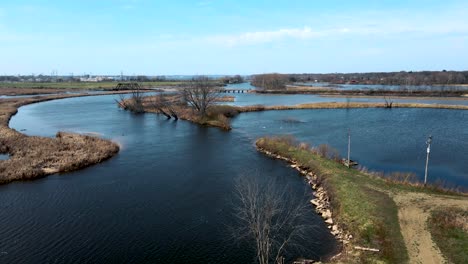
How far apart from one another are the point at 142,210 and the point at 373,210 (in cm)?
1386

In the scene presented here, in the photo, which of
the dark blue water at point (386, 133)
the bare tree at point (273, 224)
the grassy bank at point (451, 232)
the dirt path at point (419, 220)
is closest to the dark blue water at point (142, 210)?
the bare tree at point (273, 224)

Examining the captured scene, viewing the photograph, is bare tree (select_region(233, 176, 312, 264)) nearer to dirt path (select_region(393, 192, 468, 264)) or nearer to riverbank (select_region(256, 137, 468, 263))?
riverbank (select_region(256, 137, 468, 263))

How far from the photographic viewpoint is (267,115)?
2670 inches

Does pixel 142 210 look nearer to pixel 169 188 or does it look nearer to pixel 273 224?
pixel 169 188

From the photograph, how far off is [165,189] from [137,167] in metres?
6.69

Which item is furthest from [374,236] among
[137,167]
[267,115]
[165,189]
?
[267,115]

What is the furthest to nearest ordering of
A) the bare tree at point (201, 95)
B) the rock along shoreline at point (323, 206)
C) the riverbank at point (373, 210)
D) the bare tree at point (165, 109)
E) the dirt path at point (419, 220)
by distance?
the bare tree at point (165, 109), the bare tree at point (201, 95), the rock along shoreline at point (323, 206), the riverbank at point (373, 210), the dirt path at point (419, 220)

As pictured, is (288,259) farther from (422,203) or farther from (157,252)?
(422,203)

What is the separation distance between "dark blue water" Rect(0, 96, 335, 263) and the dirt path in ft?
12.5

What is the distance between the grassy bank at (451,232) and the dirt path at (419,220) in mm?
304

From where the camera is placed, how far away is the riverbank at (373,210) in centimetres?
1630

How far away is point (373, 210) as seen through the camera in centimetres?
2030

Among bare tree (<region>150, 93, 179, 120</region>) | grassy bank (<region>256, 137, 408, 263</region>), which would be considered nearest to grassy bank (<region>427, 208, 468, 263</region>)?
grassy bank (<region>256, 137, 408, 263</region>)

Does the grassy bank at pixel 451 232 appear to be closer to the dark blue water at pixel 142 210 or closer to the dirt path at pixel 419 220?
the dirt path at pixel 419 220
